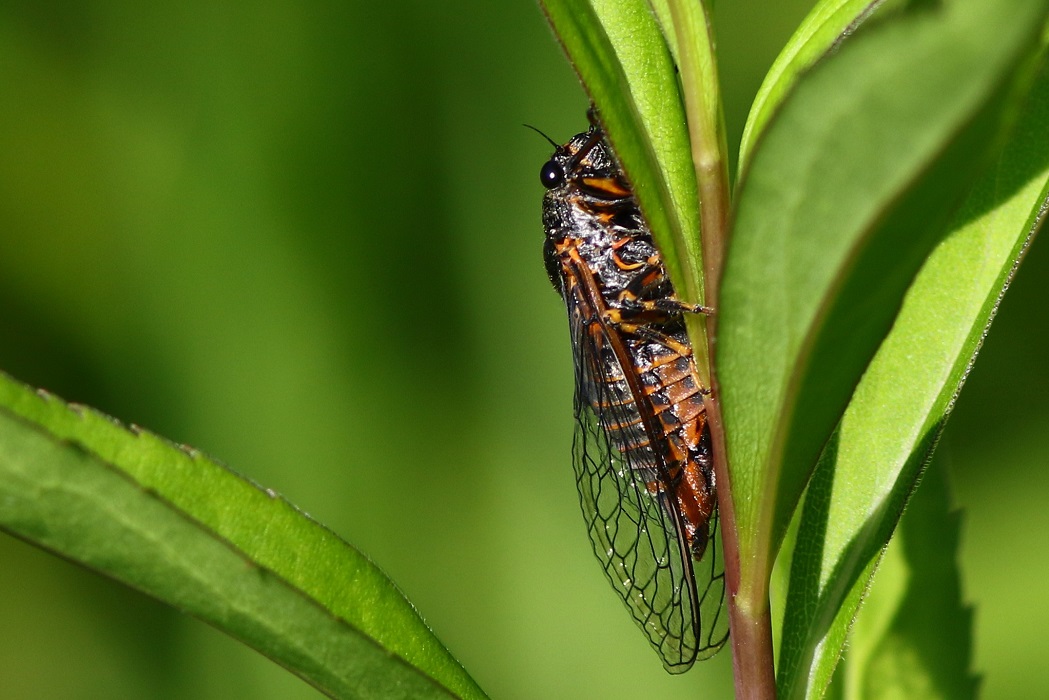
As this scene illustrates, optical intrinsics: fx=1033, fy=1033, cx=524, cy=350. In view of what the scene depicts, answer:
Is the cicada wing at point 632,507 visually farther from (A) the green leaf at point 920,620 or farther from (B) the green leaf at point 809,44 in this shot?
(B) the green leaf at point 809,44

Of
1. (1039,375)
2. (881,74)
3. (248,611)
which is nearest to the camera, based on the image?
(881,74)

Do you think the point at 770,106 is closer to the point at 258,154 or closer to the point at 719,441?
the point at 719,441

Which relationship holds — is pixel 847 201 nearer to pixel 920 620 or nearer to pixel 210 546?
pixel 210 546

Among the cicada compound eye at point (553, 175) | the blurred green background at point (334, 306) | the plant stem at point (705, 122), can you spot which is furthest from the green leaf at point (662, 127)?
the blurred green background at point (334, 306)

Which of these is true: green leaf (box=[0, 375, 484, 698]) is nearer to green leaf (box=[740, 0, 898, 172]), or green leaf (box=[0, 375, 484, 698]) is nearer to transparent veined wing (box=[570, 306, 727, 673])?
green leaf (box=[740, 0, 898, 172])

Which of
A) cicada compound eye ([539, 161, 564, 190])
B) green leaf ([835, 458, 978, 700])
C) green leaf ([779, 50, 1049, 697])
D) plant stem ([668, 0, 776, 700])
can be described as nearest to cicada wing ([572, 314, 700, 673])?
cicada compound eye ([539, 161, 564, 190])

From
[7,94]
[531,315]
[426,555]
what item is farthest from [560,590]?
[7,94]

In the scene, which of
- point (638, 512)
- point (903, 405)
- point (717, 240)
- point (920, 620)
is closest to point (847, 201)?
point (717, 240)
